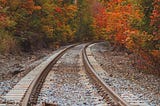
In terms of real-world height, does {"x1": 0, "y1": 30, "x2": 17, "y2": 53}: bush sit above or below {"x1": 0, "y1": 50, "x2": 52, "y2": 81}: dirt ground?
above

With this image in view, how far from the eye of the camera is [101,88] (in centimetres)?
1329

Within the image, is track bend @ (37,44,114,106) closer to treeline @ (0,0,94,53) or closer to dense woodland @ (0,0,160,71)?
dense woodland @ (0,0,160,71)

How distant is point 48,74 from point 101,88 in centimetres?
528

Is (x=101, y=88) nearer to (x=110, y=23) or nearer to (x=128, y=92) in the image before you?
(x=128, y=92)

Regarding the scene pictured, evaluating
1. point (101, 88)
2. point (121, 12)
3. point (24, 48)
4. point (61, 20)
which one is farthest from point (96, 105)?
point (61, 20)

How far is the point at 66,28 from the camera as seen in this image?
192 feet

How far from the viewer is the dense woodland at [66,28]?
747 inches

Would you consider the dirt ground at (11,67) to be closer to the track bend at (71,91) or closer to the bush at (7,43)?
the bush at (7,43)

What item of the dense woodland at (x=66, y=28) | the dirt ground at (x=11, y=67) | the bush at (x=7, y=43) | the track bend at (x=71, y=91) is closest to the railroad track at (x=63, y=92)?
the track bend at (x=71, y=91)

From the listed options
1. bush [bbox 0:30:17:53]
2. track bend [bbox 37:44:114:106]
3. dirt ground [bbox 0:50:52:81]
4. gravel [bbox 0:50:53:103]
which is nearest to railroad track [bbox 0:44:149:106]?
track bend [bbox 37:44:114:106]

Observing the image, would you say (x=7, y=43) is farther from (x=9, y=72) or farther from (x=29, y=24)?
(x=9, y=72)

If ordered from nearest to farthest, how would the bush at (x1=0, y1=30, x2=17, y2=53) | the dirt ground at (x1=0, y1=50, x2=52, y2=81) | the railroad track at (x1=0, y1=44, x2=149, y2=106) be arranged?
1. the railroad track at (x1=0, y1=44, x2=149, y2=106)
2. the dirt ground at (x1=0, y1=50, x2=52, y2=81)
3. the bush at (x1=0, y1=30, x2=17, y2=53)

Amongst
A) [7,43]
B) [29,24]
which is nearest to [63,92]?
[7,43]

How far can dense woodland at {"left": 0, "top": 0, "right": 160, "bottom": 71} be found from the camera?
19.0 meters
